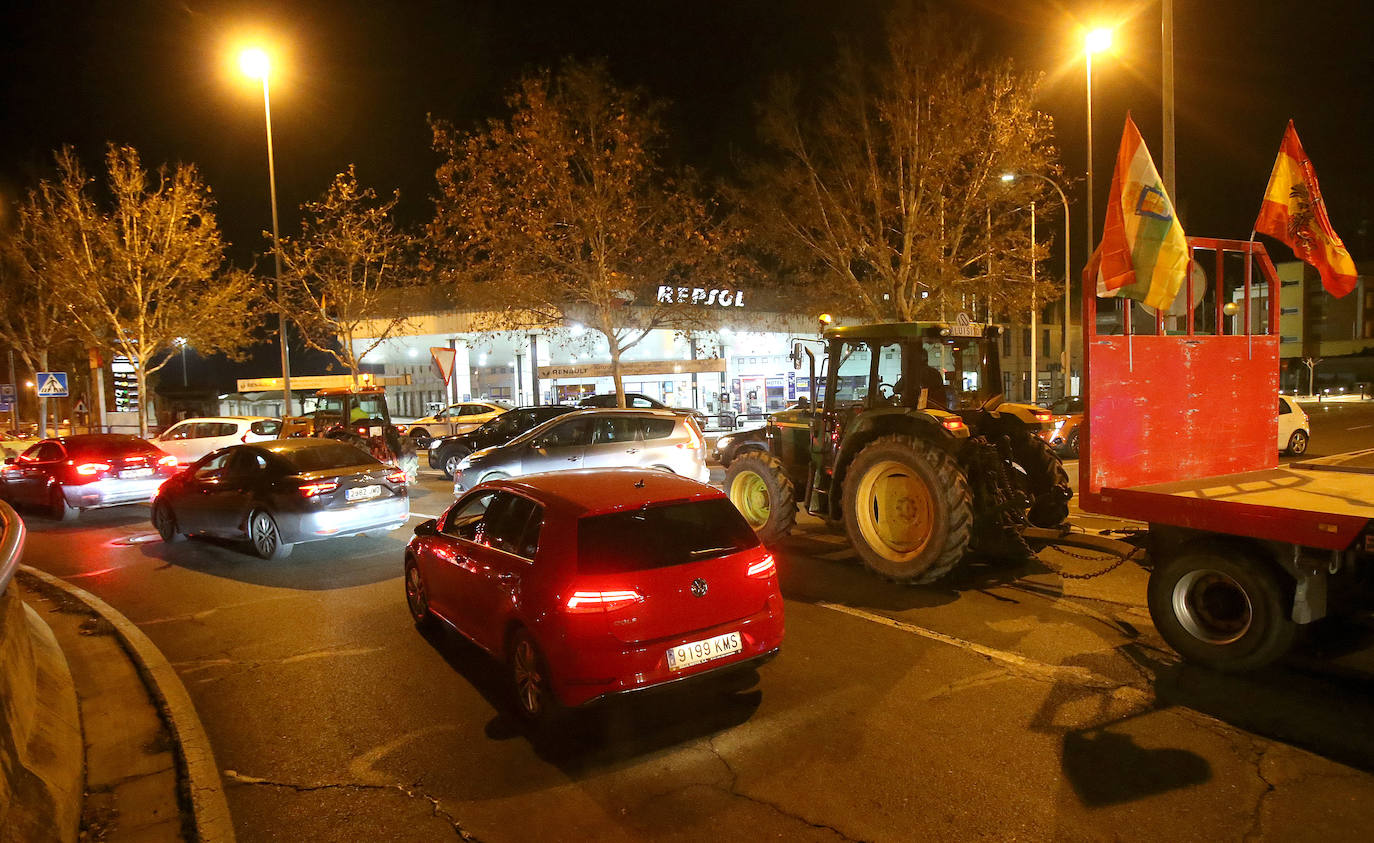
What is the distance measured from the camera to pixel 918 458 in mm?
7492

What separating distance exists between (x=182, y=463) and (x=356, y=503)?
28.2 feet

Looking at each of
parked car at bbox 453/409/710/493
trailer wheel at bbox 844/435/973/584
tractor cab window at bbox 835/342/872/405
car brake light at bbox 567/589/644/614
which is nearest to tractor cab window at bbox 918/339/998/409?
tractor cab window at bbox 835/342/872/405

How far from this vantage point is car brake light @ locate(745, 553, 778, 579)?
5.04 meters

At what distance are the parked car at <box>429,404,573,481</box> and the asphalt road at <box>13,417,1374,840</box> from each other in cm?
973

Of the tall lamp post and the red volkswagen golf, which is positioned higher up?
the tall lamp post

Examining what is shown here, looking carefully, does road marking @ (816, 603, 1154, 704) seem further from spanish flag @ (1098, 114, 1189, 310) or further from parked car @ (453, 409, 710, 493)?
parked car @ (453, 409, 710, 493)

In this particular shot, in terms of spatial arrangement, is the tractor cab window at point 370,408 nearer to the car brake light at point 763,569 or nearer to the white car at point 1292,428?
the car brake light at point 763,569

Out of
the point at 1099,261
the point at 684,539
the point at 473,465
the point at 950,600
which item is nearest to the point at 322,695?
the point at 684,539

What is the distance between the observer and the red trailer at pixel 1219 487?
478 centimetres

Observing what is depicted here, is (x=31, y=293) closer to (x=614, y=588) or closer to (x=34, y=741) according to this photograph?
(x=34, y=741)

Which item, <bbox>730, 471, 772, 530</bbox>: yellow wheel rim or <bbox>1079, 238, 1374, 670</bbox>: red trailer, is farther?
<bbox>730, 471, 772, 530</bbox>: yellow wheel rim

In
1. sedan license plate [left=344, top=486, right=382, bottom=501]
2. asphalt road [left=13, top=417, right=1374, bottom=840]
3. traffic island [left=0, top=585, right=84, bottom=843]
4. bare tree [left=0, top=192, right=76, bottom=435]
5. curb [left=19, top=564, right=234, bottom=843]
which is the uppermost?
bare tree [left=0, top=192, right=76, bottom=435]

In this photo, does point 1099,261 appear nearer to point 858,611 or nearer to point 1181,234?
point 1181,234

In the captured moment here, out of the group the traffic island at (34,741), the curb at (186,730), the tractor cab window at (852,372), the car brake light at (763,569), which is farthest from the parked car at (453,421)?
the car brake light at (763,569)
